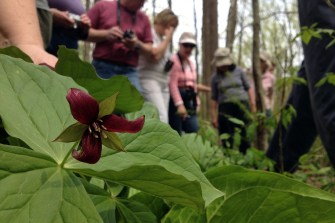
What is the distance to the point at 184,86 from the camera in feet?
15.2

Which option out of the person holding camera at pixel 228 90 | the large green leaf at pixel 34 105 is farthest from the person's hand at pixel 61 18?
the person holding camera at pixel 228 90

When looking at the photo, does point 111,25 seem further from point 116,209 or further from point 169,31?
point 116,209

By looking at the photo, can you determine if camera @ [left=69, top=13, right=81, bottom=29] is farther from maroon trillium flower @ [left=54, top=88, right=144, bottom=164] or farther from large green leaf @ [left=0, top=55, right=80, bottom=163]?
maroon trillium flower @ [left=54, top=88, right=144, bottom=164]

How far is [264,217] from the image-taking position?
0.52 m

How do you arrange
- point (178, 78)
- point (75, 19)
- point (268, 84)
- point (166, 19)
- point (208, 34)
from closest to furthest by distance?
point (75, 19), point (166, 19), point (178, 78), point (268, 84), point (208, 34)

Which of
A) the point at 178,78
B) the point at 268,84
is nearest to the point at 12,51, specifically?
the point at 178,78

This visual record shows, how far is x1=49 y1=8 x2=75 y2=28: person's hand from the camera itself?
2137 mm

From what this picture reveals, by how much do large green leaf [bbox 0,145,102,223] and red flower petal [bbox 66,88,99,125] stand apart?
57 millimetres

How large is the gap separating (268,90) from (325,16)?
4.20 metres

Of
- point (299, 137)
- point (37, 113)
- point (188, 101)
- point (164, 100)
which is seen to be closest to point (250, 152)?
point (299, 137)

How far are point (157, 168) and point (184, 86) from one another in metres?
4.25

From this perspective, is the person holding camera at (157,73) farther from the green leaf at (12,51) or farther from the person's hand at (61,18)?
the green leaf at (12,51)

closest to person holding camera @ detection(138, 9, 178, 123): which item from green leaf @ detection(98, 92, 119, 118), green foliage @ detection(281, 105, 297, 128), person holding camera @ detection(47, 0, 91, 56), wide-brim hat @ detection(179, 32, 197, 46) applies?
wide-brim hat @ detection(179, 32, 197, 46)

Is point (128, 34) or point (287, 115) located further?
point (128, 34)
